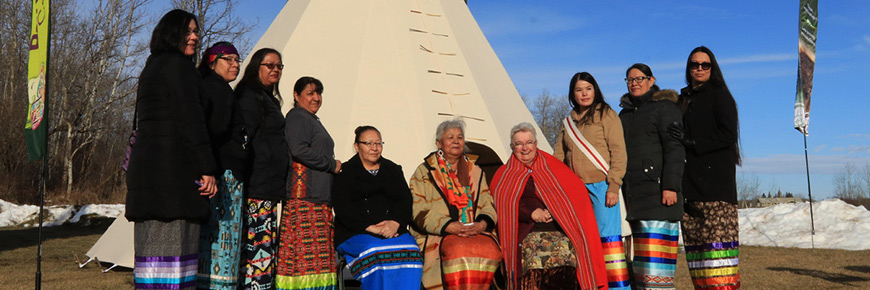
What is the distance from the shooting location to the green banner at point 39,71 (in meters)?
5.41

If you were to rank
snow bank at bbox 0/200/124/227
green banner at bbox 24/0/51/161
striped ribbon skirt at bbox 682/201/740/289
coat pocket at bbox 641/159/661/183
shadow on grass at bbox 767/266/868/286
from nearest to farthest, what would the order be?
striped ribbon skirt at bbox 682/201/740/289 → coat pocket at bbox 641/159/661/183 → green banner at bbox 24/0/51/161 → shadow on grass at bbox 767/266/868/286 → snow bank at bbox 0/200/124/227

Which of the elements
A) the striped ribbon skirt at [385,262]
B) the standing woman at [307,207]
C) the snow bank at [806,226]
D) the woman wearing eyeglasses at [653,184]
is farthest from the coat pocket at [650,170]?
the snow bank at [806,226]

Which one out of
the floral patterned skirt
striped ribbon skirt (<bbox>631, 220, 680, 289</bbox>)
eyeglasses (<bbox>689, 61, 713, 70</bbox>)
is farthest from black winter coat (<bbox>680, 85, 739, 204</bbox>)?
the floral patterned skirt

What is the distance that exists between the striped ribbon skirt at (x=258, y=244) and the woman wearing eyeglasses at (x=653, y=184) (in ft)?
6.81

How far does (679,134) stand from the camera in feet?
12.4

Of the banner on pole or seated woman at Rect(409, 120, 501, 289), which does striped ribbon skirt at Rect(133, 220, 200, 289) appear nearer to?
seated woman at Rect(409, 120, 501, 289)

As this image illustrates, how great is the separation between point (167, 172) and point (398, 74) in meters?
3.82

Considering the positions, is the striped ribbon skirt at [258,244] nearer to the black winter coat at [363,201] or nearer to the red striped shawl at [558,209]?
the black winter coat at [363,201]

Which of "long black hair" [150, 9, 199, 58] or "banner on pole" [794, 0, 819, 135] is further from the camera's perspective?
"banner on pole" [794, 0, 819, 135]

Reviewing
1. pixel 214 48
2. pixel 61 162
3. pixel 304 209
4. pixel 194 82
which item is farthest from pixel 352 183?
pixel 61 162

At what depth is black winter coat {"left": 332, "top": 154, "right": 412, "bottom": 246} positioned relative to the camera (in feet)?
13.5

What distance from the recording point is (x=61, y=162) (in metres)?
23.3

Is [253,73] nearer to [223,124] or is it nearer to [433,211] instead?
[223,124]

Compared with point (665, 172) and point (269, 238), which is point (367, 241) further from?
point (665, 172)
